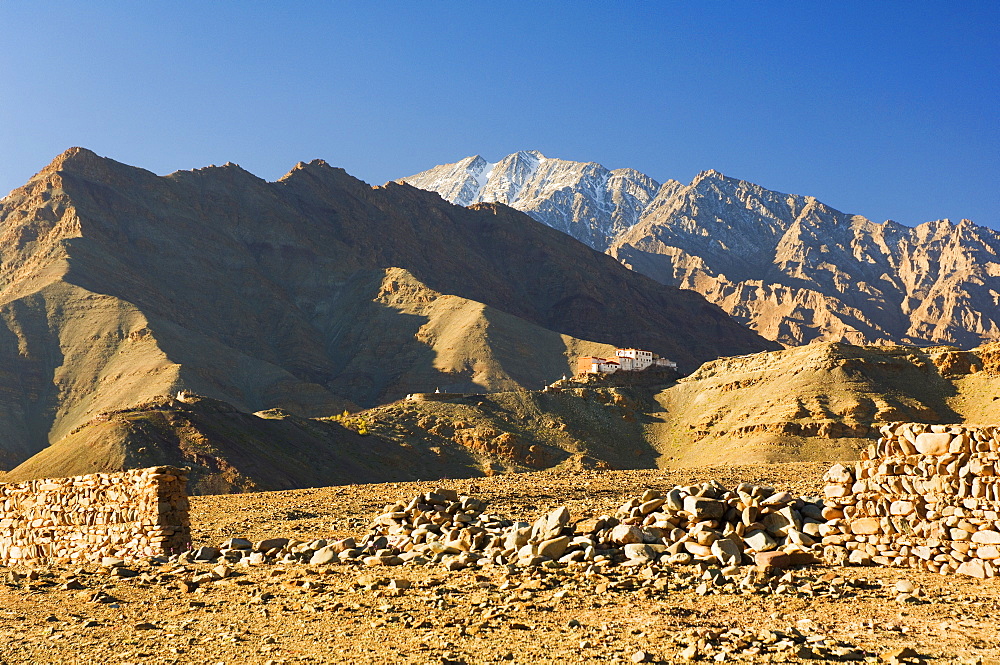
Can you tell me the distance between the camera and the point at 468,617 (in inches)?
406

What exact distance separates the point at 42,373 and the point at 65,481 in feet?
355

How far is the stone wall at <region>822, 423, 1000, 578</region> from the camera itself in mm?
11008

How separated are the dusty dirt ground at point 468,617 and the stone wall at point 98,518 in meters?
2.10

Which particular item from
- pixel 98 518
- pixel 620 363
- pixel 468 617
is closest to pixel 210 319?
pixel 620 363

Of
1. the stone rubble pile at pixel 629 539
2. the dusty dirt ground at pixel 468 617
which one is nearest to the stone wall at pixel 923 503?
the dusty dirt ground at pixel 468 617

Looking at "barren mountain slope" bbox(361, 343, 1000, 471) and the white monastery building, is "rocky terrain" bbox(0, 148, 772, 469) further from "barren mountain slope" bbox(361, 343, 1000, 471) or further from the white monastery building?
"barren mountain slope" bbox(361, 343, 1000, 471)

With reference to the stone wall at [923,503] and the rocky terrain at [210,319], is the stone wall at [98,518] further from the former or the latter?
the rocky terrain at [210,319]

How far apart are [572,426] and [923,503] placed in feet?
232

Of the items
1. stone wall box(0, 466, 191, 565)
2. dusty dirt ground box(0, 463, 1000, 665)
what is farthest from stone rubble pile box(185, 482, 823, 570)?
stone wall box(0, 466, 191, 565)

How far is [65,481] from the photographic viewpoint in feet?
58.5

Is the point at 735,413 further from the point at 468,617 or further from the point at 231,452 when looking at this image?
the point at 468,617

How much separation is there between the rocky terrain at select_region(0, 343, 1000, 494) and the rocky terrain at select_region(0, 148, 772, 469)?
3596 cm

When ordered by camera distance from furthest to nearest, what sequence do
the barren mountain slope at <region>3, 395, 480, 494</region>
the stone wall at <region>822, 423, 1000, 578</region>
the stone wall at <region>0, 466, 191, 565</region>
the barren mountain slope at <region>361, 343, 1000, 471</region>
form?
the barren mountain slope at <region>361, 343, 1000, 471</region>
the barren mountain slope at <region>3, 395, 480, 494</region>
the stone wall at <region>0, 466, 191, 565</region>
the stone wall at <region>822, 423, 1000, 578</region>

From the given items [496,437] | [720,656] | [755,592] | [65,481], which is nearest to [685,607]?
[755,592]
